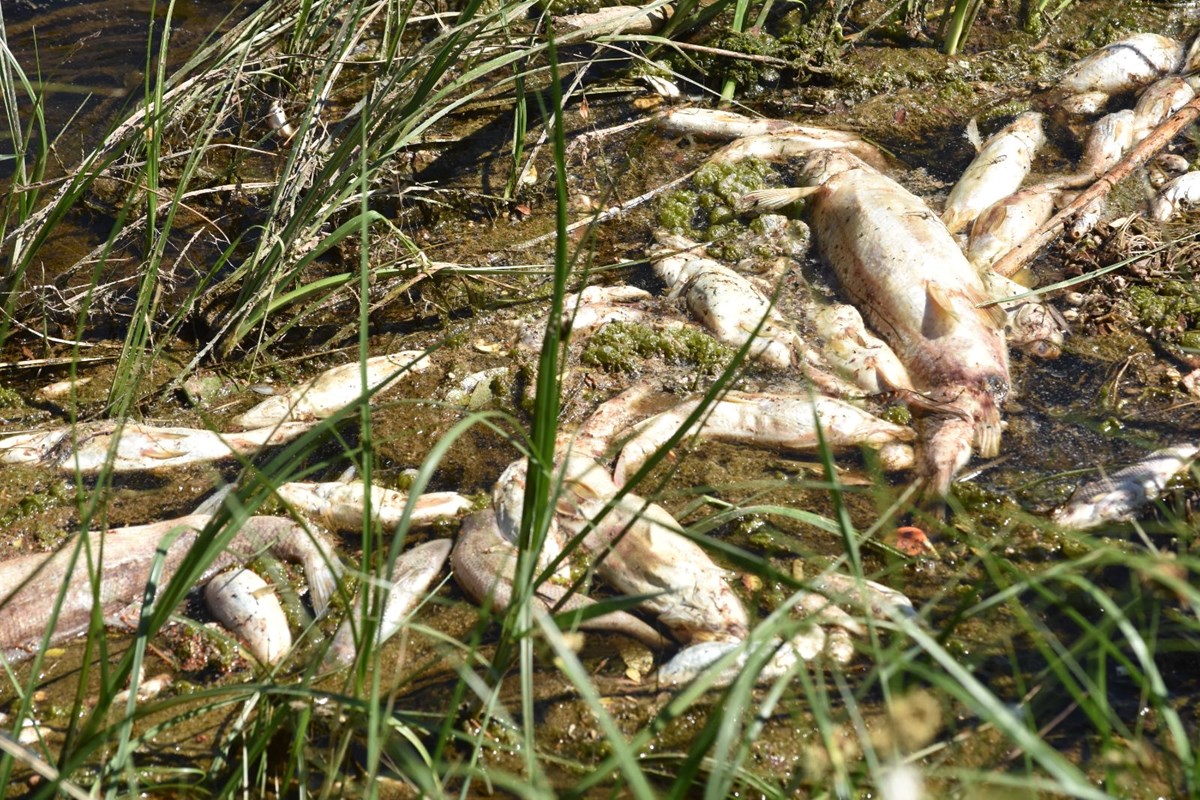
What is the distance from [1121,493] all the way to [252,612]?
101 inches

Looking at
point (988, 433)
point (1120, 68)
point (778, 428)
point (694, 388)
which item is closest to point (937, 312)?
point (988, 433)

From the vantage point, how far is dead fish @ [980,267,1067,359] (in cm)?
398

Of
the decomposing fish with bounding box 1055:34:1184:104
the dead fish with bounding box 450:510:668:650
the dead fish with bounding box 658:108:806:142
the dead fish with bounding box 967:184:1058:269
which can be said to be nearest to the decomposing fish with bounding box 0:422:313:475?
the dead fish with bounding box 450:510:668:650

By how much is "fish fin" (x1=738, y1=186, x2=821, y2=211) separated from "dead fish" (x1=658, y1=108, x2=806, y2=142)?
0.47m

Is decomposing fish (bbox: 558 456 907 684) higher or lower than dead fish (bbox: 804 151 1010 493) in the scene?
lower

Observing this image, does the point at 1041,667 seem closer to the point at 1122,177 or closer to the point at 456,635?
the point at 456,635

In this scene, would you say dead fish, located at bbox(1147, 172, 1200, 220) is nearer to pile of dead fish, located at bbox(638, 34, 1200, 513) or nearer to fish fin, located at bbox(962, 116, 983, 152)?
pile of dead fish, located at bbox(638, 34, 1200, 513)

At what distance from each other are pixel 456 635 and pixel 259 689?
96 centimetres

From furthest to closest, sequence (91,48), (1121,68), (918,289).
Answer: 1. (91,48)
2. (1121,68)
3. (918,289)

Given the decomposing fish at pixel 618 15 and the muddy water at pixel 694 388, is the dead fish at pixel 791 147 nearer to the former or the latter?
the muddy water at pixel 694 388

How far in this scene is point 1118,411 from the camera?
3.67 meters

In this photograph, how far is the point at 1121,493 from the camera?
3203 millimetres

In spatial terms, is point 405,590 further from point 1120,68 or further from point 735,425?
point 1120,68

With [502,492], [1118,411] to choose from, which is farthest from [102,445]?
[1118,411]
